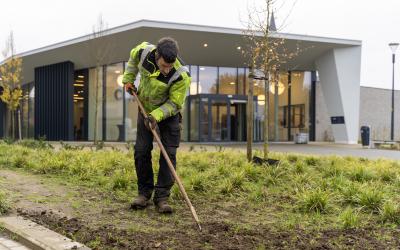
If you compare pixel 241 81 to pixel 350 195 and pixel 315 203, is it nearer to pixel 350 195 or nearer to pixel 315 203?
pixel 350 195

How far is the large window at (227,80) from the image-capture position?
2856cm

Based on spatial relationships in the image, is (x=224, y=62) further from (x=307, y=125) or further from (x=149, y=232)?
(x=149, y=232)

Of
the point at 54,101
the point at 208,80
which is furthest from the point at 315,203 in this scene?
the point at 54,101

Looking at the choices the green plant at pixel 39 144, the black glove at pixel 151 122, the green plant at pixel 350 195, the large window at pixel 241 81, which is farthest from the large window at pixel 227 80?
the black glove at pixel 151 122

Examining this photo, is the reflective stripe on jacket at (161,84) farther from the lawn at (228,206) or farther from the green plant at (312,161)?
the green plant at (312,161)

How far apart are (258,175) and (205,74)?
21523mm

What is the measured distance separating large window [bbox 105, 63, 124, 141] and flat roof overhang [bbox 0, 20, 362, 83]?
3.22ft

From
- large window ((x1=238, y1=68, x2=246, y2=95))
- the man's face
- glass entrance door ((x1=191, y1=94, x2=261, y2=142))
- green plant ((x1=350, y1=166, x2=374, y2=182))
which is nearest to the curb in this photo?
the man's face

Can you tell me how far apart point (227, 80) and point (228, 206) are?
2360 centimetres

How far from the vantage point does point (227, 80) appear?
28875mm

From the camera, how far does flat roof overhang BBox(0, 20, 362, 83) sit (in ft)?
72.8

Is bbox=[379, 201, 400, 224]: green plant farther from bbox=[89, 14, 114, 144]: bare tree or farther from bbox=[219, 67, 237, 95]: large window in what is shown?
bbox=[219, 67, 237, 95]: large window

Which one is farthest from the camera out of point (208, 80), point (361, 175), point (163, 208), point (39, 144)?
point (208, 80)

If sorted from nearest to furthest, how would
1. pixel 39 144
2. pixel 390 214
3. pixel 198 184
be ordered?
pixel 390 214 → pixel 198 184 → pixel 39 144
